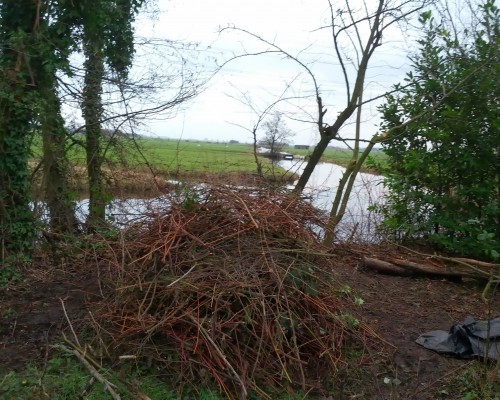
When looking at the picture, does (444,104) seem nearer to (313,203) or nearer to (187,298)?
(313,203)

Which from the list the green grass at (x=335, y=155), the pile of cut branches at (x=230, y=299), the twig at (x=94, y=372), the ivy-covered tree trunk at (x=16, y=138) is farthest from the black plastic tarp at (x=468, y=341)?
the ivy-covered tree trunk at (x=16, y=138)

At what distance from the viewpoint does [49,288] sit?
287 inches

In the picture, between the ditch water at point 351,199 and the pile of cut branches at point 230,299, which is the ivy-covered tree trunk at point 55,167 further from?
the pile of cut branches at point 230,299

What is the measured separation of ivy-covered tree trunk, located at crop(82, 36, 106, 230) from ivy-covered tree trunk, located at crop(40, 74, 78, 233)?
1.23ft

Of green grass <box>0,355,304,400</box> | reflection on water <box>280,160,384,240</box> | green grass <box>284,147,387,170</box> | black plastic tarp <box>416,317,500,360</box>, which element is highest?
green grass <box>284,147,387,170</box>

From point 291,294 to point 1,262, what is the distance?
453 cm

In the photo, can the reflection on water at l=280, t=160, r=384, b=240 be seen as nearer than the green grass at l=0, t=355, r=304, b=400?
No

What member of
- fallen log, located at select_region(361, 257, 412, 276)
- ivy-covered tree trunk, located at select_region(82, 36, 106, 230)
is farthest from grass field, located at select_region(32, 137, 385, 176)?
fallen log, located at select_region(361, 257, 412, 276)

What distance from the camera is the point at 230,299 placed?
17.7ft

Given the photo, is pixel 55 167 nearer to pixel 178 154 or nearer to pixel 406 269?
pixel 178 154

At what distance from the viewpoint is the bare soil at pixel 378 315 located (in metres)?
5.55

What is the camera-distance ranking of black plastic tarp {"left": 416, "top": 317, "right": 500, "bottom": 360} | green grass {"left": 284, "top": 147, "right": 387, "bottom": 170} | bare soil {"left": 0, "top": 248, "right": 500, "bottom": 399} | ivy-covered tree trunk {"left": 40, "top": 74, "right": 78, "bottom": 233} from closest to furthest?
1. bare soil {"left": 0, "top": 248, "right": 500, "bottom": 399}
2. black plastic tarp {"left": 416, "top": 317, "right": 500, "bottom": 360}
3. ivy-covered tree trunk {"left": 40, "top": 74, "right": 78, "bottom": 233}
4. green grass {"left": 284, "top": 147, "right": 387, "bottom": 170}

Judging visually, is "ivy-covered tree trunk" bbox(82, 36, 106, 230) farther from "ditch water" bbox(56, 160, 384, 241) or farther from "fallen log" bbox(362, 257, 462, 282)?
"fallen log" bbox(362, 257, 462, 282)

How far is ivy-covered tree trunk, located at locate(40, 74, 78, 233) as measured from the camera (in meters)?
9.05
